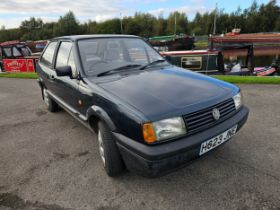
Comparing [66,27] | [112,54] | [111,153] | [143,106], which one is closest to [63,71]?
[112,54]

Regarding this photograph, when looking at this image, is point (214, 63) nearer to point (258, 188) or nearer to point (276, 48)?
point (258, 188)

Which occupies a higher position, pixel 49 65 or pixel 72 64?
pixel 72 64

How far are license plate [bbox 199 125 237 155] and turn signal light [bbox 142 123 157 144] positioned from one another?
517mm

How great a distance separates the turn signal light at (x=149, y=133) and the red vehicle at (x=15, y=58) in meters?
13.0

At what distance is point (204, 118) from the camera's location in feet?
7.13

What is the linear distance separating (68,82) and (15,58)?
14.0 metres

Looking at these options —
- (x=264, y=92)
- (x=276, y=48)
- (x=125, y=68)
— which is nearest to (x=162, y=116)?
(x=125, y=68)

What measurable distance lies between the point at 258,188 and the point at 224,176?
0.36 m

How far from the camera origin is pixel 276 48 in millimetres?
21312

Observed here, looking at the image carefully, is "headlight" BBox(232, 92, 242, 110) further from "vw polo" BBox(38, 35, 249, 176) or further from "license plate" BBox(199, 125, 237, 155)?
"license plate" BBox(199, 125, 237, 155)

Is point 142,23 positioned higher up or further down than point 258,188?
higher up

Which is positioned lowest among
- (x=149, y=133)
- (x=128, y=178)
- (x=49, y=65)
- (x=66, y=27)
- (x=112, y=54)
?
(x=128, y=178)

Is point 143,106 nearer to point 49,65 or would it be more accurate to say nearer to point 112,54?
point 112,54

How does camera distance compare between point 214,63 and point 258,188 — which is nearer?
point 258,188
